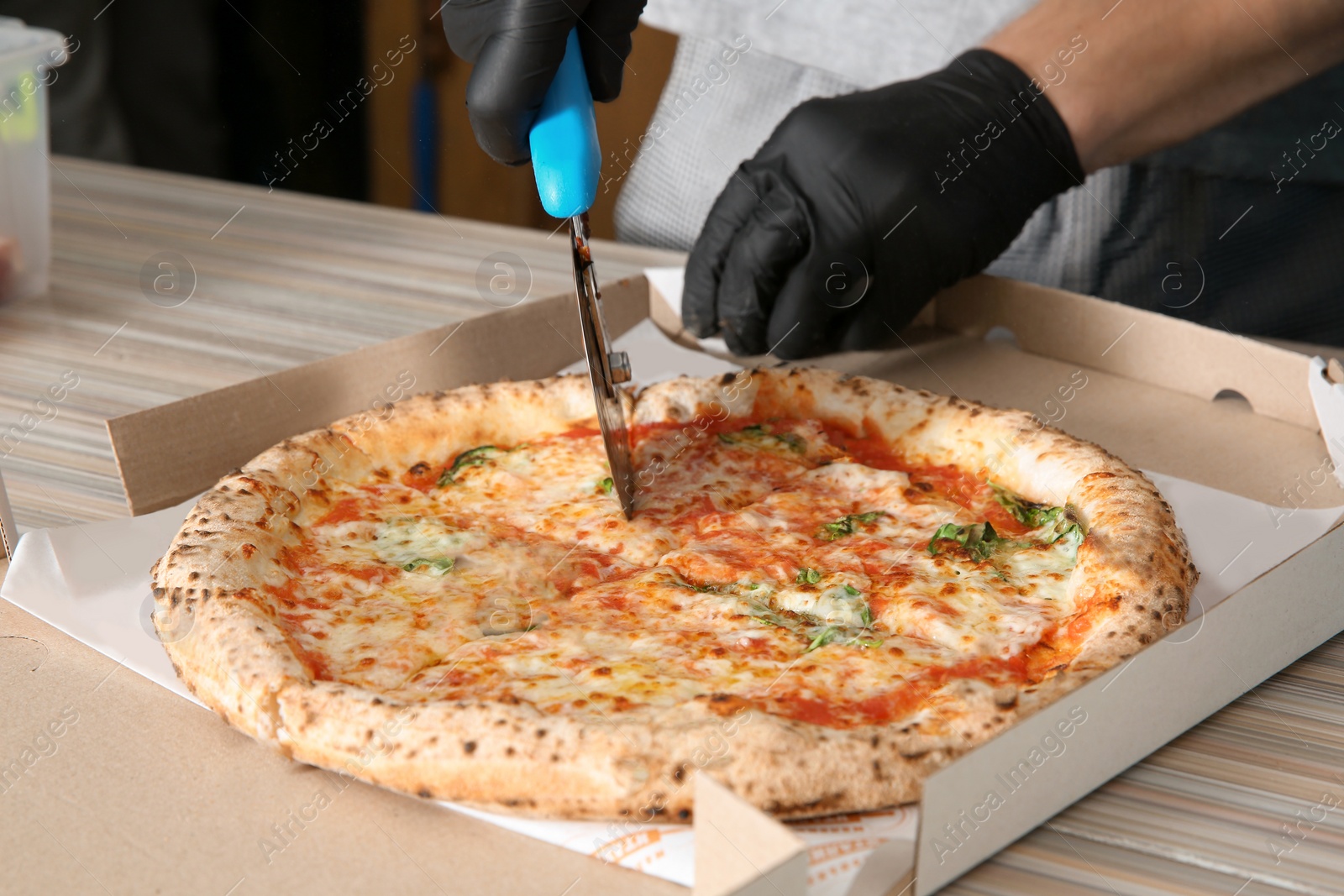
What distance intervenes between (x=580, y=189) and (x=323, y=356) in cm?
127

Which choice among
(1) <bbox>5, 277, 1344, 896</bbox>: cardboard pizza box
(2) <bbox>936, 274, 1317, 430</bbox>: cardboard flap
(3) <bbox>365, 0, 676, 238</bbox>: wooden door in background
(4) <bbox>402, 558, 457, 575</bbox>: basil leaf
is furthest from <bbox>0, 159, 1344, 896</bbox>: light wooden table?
(3) <bbox>365, 0, 676, 238</bbox>: wooden door in background

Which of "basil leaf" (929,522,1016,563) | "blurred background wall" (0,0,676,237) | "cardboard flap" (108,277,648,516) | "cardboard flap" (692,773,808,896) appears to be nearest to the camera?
"cardboard flap" (692,773,808,896)

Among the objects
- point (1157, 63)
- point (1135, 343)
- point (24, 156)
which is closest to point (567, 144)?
point (1135, 343)

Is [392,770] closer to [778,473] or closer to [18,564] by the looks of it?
[18,564]

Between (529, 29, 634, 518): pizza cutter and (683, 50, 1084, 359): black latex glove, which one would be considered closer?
(529, 29, 634, 518): pizza cutter

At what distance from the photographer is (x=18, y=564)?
1.88 meters

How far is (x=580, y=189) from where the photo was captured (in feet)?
5.82

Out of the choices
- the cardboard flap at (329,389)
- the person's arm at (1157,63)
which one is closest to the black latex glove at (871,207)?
the person's arm at (1157,63)

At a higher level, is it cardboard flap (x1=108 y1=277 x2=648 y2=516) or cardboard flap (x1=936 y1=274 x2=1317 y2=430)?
cardboard flap (x1=936 y1=274 x2=1317 y2=430)

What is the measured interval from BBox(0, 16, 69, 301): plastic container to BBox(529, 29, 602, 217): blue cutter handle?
1706 mm

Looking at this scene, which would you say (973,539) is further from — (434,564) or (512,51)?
(512,51)

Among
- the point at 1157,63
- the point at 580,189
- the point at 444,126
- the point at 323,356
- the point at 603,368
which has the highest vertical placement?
the point at 1157,63

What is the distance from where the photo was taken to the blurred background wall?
229 inches

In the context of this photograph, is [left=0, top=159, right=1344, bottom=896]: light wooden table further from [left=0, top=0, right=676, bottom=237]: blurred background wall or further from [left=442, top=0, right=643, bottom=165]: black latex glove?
[left=0, top=0, right=676, bottom=237]: blurred background wall
